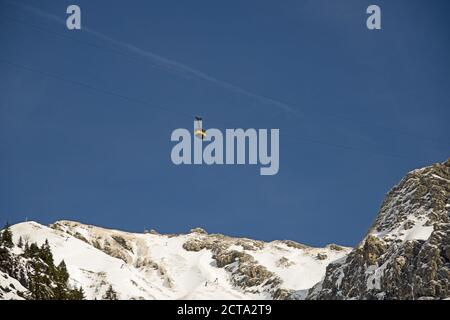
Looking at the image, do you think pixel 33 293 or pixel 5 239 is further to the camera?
pixel 5 239

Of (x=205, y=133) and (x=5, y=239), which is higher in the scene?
(x=205, y=133)

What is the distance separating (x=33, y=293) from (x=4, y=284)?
18308 millimetres
